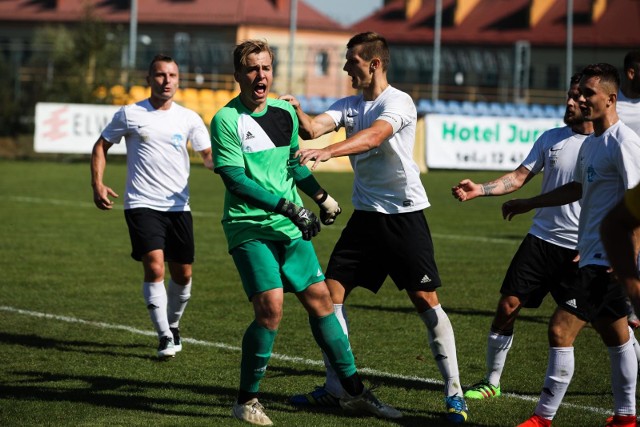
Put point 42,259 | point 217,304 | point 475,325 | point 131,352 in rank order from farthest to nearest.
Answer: point 42,259 → point 217,304 → point 475,325 → point 131,352

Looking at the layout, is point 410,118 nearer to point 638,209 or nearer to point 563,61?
point 638,209

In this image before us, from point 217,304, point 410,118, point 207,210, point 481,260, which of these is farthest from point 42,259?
point 410,118

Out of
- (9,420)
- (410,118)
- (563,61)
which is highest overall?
(563,61)

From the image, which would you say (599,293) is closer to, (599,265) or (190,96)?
(599,265)

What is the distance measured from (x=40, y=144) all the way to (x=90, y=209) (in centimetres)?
1194


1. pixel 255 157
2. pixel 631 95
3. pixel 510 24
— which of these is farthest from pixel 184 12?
pixel 255 157

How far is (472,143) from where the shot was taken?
3194 centimetres

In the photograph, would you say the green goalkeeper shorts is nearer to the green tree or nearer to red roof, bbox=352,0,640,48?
the green tree

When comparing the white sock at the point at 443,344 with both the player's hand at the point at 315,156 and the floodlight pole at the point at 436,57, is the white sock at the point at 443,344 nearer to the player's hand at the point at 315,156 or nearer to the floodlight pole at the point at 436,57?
the player's hand at the point at 315,156

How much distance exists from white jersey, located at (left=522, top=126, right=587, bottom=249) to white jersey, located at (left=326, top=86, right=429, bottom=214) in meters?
Answer: 0.96

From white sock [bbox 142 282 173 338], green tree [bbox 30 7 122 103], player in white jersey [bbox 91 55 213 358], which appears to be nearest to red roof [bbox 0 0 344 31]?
green tree [bbox 30 7 122 103]

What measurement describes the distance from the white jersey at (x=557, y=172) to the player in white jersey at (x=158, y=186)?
2981mm

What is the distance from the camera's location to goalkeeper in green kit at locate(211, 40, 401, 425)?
6559mm

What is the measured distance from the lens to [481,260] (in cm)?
1503
